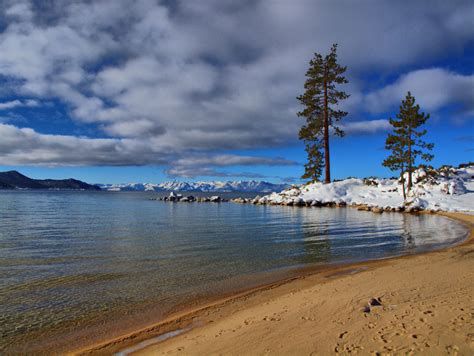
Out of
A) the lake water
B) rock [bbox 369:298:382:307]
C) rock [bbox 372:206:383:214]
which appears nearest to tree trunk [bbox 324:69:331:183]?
rock [bbox 372:206:383:214]

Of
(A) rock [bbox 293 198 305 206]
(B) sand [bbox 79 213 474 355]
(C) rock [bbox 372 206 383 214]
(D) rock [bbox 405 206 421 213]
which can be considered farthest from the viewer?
(A) rock [bbox 293 198 305 206]

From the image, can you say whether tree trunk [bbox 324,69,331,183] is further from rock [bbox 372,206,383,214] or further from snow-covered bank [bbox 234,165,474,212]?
rock [bbox 372,206,383,214]

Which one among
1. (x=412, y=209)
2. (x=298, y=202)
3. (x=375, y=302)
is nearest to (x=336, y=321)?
(x=375, y=302)

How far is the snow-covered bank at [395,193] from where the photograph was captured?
1516 inches

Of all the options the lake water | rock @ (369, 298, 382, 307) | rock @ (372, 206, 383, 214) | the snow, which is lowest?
the lake water

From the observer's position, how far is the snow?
126ft

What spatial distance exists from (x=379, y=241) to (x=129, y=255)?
1449 cm

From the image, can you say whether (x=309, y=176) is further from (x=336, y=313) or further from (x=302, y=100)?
(x=336, y=313)

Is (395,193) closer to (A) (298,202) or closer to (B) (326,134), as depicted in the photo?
(B) (326,134)

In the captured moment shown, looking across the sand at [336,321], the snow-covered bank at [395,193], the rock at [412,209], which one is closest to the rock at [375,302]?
the sand at [336,321]

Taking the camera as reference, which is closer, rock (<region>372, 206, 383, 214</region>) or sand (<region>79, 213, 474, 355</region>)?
sand (<region>79, 213, 474, 355</region>)

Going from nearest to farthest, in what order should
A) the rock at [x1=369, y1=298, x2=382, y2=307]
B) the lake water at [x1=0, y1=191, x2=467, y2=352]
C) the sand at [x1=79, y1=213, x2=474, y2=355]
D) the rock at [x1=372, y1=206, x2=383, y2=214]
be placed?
the sand at [x1=79, y1=213, x2=474, y2=355], the rock at [x1=369, y1=298, x2=382, y2=307], the lake water at [x1=0, y1=191, x2=467, y2=352], the rock at [x1=372, y1=206, x2=383, y2=214]

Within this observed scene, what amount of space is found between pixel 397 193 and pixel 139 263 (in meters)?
42.3

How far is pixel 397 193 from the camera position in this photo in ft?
151
